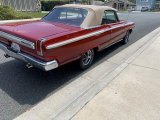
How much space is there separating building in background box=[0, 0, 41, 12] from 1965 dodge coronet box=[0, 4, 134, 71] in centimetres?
1585

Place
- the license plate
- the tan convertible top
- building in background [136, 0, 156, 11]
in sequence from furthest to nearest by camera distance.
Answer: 1. building in background [136, 0, 156, 11]
2. the tan convertible top
3. the license plate

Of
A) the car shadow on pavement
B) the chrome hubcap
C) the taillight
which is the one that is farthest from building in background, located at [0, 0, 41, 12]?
the taillight

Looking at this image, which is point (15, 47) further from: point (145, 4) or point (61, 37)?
point (145, 4)

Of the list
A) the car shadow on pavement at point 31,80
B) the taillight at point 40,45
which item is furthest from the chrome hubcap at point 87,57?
the taillight at point 40,45

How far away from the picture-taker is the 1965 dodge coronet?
3.62 meters

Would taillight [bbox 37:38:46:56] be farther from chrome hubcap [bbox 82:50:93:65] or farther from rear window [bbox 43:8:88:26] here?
chrome hubcap [bbox 82:50:93:65]

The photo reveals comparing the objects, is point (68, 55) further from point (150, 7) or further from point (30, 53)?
point (150, 7)

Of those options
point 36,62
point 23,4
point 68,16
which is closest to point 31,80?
point 36,62

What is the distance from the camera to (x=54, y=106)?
133 inches

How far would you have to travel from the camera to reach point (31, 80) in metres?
4.27

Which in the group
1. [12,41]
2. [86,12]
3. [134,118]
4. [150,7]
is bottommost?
[134,118]

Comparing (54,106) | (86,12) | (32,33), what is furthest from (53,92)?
(86,12)

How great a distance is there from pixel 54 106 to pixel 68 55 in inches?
45.5

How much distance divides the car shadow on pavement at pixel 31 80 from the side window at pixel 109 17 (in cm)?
136
